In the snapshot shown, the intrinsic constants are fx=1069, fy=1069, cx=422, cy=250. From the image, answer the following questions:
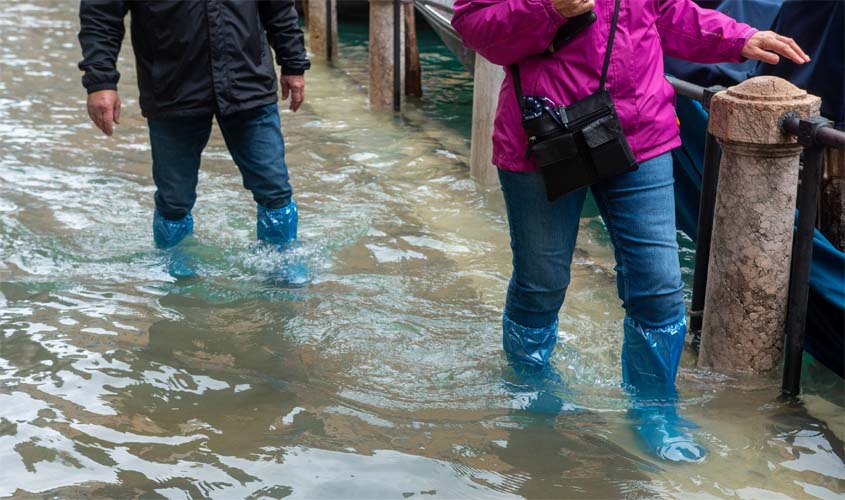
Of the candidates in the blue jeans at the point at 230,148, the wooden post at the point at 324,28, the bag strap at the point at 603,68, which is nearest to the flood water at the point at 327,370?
the blue jeans at the point at 230,148

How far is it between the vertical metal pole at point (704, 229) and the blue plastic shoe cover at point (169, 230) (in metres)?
2.61

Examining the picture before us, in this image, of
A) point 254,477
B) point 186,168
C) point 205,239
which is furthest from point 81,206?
point 254,477

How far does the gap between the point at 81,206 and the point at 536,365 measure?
3716 mm

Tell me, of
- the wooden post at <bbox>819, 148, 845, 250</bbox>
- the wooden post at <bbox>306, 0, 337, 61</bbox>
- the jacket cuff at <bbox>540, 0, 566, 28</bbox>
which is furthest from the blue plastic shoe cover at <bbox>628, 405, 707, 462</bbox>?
the wooden post at <bbox>306, 0, 337, 61</bbox>

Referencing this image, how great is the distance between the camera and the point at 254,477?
3393 millimetres

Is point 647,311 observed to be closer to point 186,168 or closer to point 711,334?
point 711,334

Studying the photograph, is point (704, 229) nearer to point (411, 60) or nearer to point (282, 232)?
point (282, 232)

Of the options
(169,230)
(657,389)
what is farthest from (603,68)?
(169,230)

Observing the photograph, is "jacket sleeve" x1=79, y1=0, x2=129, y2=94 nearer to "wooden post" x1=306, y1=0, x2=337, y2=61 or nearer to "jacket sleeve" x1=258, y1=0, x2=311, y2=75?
"jacket sleeve" x1=258, y1=0, x2=311, y2=75

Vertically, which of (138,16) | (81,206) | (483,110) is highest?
(138,16)

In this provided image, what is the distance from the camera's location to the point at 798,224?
3.79 metres

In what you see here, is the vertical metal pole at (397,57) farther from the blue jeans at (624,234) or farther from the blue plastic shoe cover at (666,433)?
the blue plastic shoe cover at (666,433)

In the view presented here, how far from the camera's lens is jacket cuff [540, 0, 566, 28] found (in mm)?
3053

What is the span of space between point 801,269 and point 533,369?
1023mm
